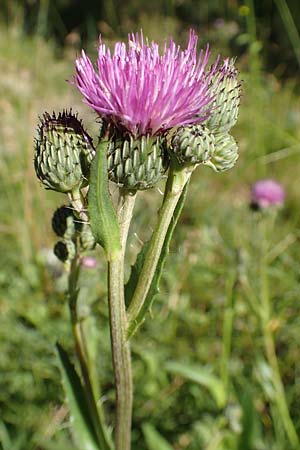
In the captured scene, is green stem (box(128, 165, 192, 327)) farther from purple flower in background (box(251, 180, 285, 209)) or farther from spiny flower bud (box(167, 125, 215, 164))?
purple flower in background (box(251, 180, 285, 209))

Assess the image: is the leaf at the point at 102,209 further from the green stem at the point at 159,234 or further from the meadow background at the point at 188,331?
the meadow background at the point at 188,331

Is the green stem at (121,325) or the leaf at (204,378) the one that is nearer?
the green stem at (121,325)

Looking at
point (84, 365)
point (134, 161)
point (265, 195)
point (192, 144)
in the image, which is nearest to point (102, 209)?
point (134, 161)

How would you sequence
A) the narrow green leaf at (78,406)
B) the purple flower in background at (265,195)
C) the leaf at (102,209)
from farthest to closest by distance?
the purple flower in background at (265,195), the narrow green leaf at (78,406), the leaf at (102,209)

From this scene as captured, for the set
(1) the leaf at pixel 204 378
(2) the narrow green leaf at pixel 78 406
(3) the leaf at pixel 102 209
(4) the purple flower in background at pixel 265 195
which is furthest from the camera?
(4) the purple flower in background at pixel 265 195

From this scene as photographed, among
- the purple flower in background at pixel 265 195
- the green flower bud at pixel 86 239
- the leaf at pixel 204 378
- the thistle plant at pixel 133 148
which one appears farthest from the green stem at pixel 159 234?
the purple flower in background at pixel 265 195

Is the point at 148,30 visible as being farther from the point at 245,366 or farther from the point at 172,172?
the point at 172,172

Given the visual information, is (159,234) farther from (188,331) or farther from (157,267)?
(188,331)

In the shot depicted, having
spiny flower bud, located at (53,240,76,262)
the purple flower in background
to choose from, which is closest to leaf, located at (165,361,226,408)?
spiny flower bud, located at (53,240,76,262)
